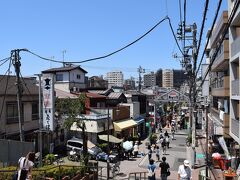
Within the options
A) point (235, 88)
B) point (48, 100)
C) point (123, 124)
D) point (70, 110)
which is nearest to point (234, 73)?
point (235, 88)

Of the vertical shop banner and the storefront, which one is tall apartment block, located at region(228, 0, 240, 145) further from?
the storefront

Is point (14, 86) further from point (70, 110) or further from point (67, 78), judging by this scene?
point (67, 78)

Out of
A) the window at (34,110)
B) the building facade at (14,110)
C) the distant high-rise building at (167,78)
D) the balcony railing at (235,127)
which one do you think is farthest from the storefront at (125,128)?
the distant high-rise building at (167,78)

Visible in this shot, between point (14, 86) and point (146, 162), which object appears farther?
point (146, 162)

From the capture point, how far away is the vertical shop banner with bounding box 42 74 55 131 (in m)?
18.9

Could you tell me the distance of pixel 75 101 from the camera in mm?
29703

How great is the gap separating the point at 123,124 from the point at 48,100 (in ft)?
68.8

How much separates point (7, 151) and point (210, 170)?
11.5 meters

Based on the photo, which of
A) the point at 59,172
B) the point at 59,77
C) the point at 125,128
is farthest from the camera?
the point at 59,77

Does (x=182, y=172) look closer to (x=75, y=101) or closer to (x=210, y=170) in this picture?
(x=210, y=170)

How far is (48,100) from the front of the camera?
1911 cm

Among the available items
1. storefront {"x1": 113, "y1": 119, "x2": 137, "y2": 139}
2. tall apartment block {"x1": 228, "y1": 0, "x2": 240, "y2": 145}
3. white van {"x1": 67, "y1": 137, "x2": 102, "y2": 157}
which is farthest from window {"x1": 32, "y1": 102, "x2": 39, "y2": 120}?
tall apartment block {"x1": 228, "y1": 0, "x2": 240, "y2": 145}

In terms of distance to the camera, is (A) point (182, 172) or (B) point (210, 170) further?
(B) point (210, 170)

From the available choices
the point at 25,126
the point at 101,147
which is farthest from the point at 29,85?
the point at 101,147
